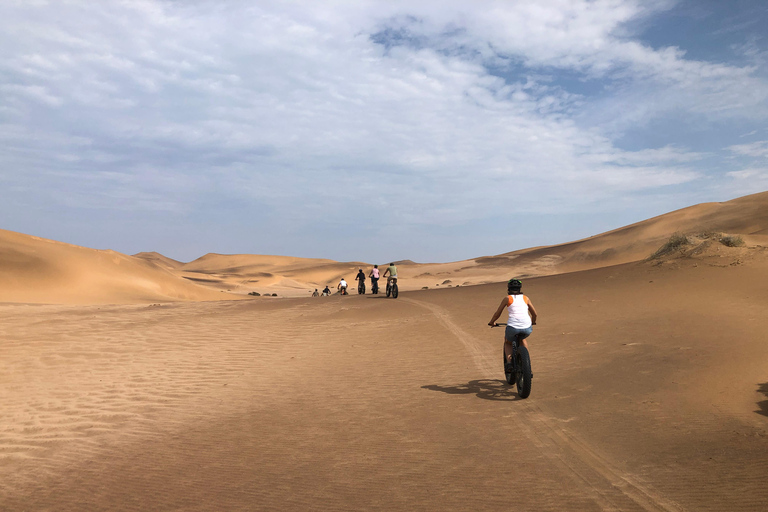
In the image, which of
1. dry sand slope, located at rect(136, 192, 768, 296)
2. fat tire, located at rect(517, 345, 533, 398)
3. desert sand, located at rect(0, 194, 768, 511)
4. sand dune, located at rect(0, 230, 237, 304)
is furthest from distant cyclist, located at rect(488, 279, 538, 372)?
dry sand slope, located at rect(136, 192, 768, 296)

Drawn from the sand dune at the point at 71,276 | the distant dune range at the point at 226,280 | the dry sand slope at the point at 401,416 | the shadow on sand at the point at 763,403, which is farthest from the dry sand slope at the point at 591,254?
the shadow on sand at the point at 763,403

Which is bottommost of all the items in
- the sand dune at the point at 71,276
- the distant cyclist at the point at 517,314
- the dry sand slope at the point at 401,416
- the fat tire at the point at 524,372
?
the dry sand slope at the point at 401,416

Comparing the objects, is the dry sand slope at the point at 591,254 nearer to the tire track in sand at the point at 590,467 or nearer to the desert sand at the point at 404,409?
the desert sand at the point at 404,409

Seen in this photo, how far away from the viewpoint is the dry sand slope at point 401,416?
4773 mm

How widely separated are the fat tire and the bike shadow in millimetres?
192

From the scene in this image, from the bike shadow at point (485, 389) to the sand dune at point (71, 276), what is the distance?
29365 mm

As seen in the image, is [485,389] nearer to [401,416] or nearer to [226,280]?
[401,416]

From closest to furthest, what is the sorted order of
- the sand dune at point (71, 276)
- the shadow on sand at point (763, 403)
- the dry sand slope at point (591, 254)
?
the shadow on sand at point (763, 403) → the sand dune at point (71, 276) → the dry sand slope at point (591, 254)

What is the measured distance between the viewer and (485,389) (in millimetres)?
8797

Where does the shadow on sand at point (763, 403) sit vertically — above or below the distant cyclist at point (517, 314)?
below

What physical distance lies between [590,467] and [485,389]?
12.2 ft

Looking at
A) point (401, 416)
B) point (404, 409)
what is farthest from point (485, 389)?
point (401, 416)

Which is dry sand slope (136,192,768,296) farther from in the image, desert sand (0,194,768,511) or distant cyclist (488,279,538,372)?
distant cyclist (488,279,538,372)

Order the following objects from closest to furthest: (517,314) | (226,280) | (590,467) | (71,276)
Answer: (590,467) < (517,314) < (71,276) < (226,280)
